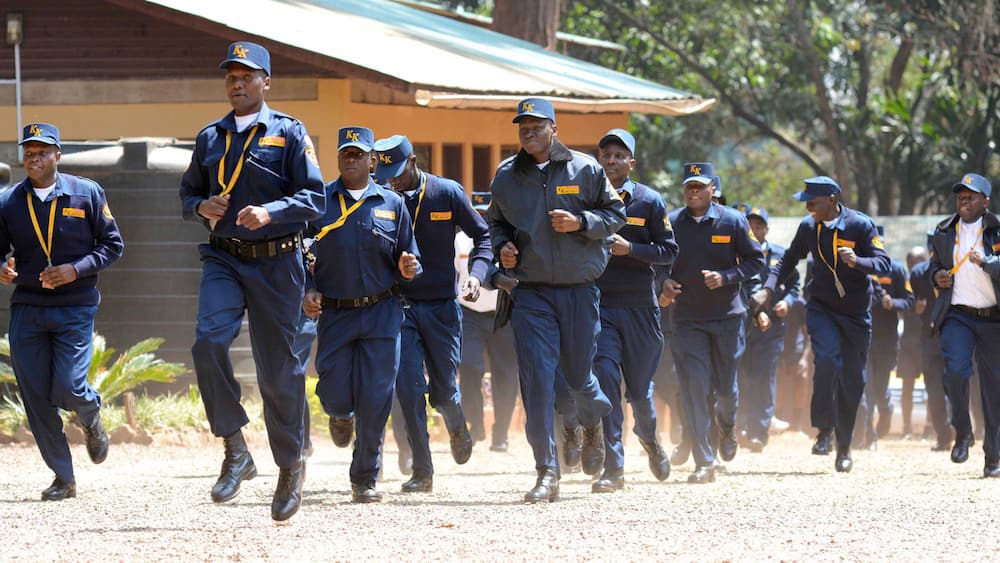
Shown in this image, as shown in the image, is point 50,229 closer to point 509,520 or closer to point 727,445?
point 509,520

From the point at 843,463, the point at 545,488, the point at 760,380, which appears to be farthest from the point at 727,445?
the point at 545,488

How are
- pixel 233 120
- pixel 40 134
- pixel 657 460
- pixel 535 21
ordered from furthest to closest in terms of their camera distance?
pixel 535 21 < pixel 657 460 < pixel 40 134 < pixel 233 120

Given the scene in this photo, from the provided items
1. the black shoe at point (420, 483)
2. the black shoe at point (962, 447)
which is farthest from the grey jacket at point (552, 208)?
the black shoe at point (962, 447)

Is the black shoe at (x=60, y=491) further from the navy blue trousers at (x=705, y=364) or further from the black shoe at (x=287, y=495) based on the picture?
the navy blue trousers at (x=705, y=364)

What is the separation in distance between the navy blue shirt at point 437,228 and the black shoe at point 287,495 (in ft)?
9.16

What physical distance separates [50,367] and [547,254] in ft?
10.0

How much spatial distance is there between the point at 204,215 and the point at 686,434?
6923 mm

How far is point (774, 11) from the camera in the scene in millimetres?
33469

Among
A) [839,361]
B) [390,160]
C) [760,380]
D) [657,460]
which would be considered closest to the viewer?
[390,160]

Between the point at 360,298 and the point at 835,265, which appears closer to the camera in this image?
the point at 360,298

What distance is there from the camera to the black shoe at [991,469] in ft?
42.9

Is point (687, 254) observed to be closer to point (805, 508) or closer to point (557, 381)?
point (557, 381)

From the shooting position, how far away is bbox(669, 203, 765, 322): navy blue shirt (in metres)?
12.8

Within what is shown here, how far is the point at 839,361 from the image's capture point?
13.7 meters
